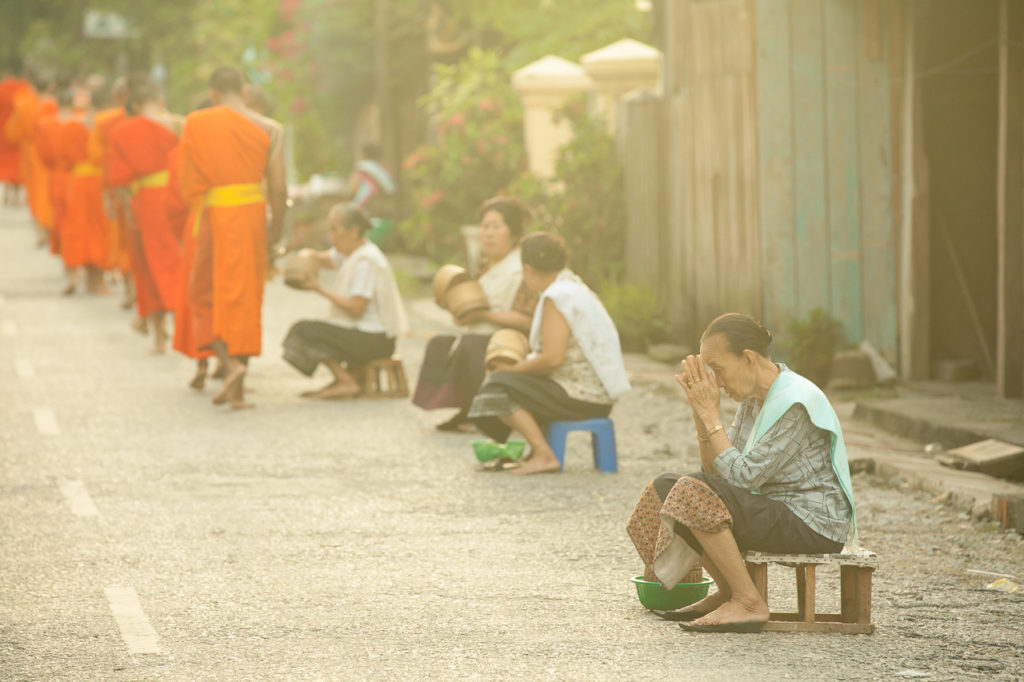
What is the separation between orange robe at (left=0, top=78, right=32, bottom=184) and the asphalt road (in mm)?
19130

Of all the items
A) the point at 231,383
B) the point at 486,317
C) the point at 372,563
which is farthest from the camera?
the point at 231,383

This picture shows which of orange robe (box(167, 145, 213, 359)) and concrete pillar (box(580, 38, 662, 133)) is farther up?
concrete pillar (box(580, 38, 662, 133))

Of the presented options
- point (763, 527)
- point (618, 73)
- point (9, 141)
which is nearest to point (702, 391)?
point (763, 527)

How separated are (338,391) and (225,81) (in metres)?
2.15

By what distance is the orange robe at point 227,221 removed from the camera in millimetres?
11500

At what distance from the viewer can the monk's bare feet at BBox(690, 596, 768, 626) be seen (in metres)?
5.78

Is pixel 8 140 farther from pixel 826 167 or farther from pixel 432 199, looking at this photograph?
pixel 826 167

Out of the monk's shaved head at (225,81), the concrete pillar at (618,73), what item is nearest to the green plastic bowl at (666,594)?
the monk's shaved head at (225,81)

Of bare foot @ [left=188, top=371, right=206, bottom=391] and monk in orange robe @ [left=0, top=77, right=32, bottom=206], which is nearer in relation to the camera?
bare foot @ [left=188, top=371, right=206, bottom=391]

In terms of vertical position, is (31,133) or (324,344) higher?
(31,133)

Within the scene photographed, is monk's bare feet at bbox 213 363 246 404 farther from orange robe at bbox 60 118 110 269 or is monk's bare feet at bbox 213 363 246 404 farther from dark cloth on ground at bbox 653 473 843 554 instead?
orange robe at bbox 60 118 110 269

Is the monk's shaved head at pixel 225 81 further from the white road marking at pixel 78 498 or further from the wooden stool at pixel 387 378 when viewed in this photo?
the white road marking at pixel 78 498

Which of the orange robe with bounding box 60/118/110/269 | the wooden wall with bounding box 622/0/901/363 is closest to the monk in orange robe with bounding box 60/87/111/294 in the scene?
the orange robe with bounding box 60/118/110/269

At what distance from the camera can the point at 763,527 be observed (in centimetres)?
580
